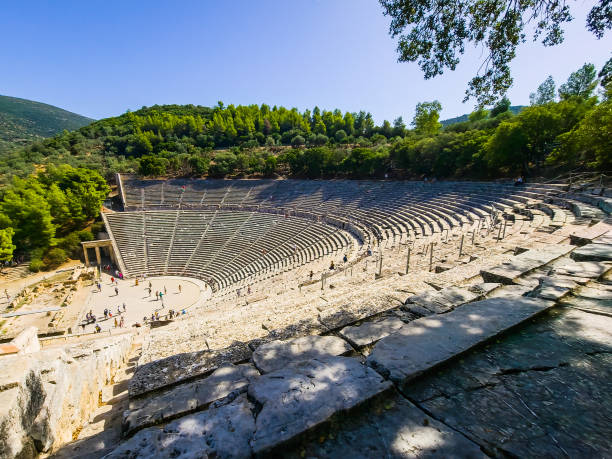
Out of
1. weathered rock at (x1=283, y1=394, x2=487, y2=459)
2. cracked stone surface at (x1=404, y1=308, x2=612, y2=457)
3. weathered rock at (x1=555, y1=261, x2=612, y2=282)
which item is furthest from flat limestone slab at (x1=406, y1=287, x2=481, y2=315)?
weathered rock at (x1=283, y1=394, x2=487, y2=459)

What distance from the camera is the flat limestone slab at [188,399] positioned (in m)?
2.04

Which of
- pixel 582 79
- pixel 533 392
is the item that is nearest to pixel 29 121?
pixel 533 392

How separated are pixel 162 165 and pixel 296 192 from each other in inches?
852

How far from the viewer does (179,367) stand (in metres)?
3.37

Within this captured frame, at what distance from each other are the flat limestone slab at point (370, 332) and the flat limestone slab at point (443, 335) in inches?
14.6

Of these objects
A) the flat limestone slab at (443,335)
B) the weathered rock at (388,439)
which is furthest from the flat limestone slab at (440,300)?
the weathered rock at (388,439)

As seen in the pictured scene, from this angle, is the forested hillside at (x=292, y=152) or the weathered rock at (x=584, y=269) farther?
the forested hillside at (x=292, y=152)

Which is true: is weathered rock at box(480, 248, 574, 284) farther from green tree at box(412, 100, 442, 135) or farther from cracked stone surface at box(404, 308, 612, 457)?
green tree at box(412, 100, 442, 135)

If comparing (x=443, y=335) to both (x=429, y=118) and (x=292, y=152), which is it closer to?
(x=292, y=152)

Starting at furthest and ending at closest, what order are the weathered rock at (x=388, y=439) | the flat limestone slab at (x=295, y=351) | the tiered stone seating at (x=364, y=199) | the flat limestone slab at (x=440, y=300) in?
the tiered stone seating at (x=364, y=199)
the flat limestone slab at (x=440, y=300)
the flat limestone slab at (x=295, y=351)
the weathered rock at (x=388, y=439)

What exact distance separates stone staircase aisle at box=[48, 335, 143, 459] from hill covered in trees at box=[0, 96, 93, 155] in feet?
309

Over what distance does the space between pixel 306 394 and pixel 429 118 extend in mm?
54818

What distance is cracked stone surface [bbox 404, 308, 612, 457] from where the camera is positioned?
1.45 m

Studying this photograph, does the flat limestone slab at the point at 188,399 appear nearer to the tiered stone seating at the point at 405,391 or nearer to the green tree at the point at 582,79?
the tiered stone seating at the point at 405,391
